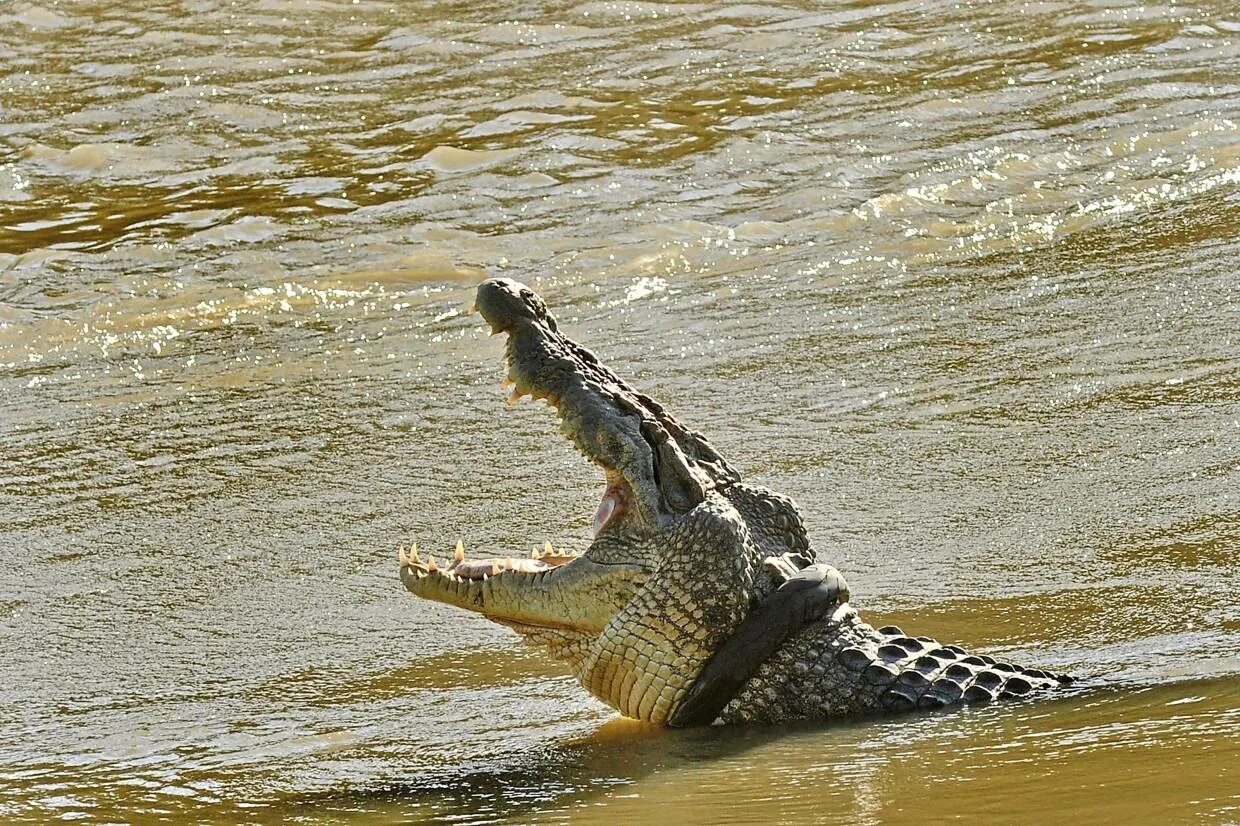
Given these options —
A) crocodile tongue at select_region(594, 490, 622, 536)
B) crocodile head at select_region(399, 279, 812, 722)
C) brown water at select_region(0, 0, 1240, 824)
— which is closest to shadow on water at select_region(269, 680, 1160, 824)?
brown water at select_region(0, 0, 1240, 824)

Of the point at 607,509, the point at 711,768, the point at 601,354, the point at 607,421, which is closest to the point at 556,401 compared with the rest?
the point at 607,421

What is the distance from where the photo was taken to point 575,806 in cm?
360

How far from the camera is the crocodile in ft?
13.7

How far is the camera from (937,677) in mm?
4199

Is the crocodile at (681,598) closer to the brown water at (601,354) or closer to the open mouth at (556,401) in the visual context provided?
the open mouth at (556,401)

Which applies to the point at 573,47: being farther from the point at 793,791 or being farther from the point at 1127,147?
the point at 793,791

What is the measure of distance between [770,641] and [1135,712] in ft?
2.75

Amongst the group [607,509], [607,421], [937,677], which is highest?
[607,421]

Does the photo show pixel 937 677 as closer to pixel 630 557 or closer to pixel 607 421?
pixel 630 557

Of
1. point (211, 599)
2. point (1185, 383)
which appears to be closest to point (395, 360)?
point (211, 599)

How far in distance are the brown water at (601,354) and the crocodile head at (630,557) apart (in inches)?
8.3

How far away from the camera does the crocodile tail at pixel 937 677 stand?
415 cm

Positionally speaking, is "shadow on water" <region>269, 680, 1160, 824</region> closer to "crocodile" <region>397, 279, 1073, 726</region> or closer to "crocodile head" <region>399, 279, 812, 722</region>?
"crocodile" <region>397, 279, 1073, 726</region>

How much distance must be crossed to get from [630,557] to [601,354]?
11.6ft
